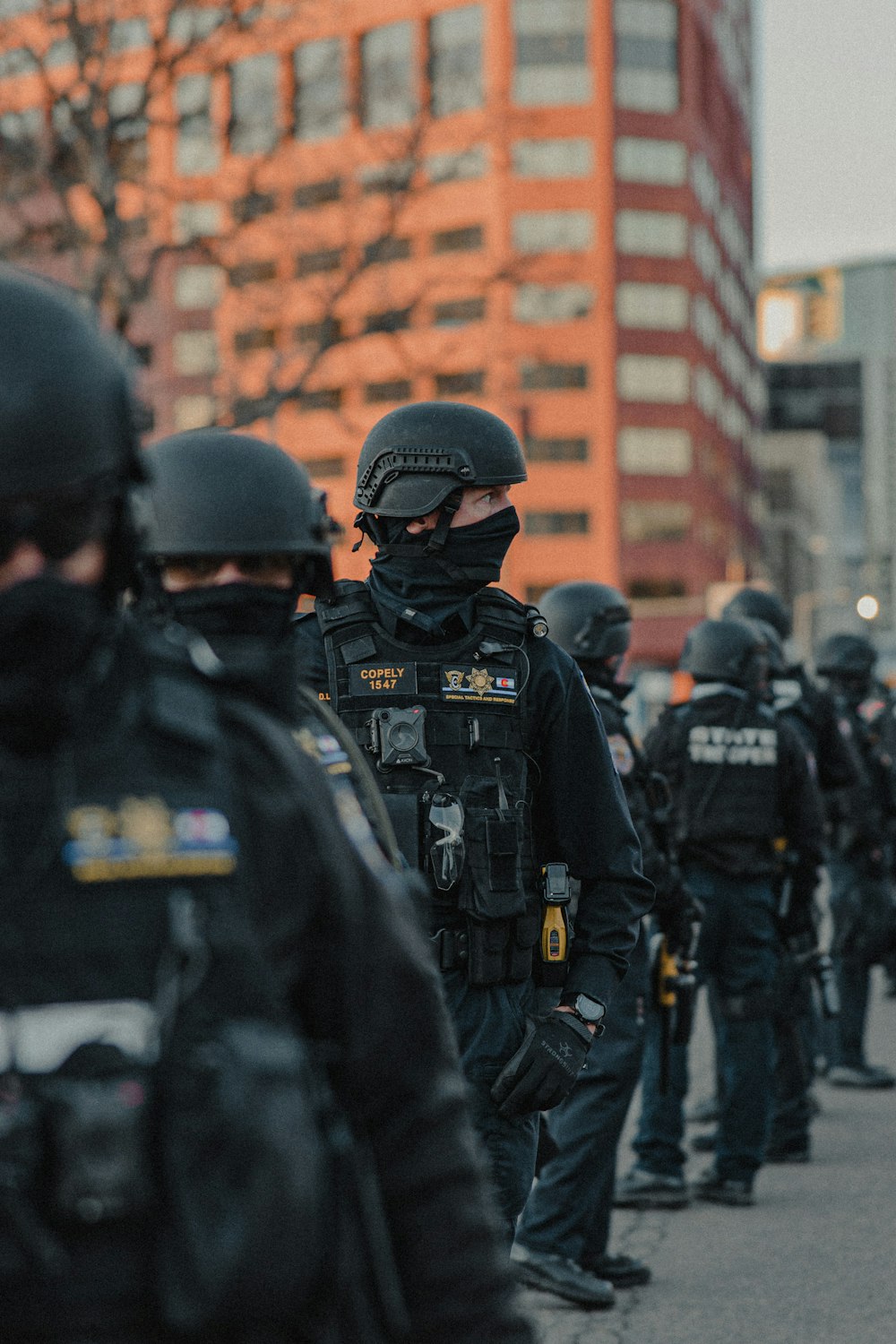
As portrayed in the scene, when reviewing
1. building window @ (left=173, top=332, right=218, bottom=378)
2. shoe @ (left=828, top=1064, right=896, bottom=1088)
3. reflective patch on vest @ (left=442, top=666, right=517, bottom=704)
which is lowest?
shoe @ (left=828, top=1064, right=896, bottom=1088)

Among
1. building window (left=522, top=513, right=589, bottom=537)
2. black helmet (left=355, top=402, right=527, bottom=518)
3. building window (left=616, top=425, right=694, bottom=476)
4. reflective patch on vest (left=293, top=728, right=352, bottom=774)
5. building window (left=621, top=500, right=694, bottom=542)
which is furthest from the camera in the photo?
building window (left=616, top=425, right=694, bottom=476)

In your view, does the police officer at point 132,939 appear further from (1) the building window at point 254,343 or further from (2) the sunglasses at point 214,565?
(1) the building window at point 254,343

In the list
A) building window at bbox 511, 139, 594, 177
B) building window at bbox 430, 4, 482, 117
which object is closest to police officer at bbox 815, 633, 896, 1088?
building window at bbox 430, 4, 482, 117

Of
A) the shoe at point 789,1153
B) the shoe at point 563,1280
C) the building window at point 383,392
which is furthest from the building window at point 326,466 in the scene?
the shoe at point 563,1280

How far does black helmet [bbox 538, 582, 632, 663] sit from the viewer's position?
21.5ft

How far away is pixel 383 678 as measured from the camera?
3.87 metres

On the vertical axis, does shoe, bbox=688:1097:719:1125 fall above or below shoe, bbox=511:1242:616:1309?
below

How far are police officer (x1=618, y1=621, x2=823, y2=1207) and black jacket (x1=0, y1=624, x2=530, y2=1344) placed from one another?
538 cm

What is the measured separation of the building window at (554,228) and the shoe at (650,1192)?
180 ft

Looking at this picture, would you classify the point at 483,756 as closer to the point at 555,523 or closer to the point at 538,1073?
the point at 538,1073

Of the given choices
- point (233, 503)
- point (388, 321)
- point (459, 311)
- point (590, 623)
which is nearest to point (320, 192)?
point (388, 321)

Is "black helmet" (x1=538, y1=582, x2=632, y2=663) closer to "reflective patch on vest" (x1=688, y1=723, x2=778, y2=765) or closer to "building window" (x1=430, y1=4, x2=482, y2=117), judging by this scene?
"reflective patch on vest" (x1=688, y1=723, x2=778, y2=765)

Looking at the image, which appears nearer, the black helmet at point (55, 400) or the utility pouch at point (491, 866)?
the black helmet at point (55, 400)

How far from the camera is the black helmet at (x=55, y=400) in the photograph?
5.24ft
